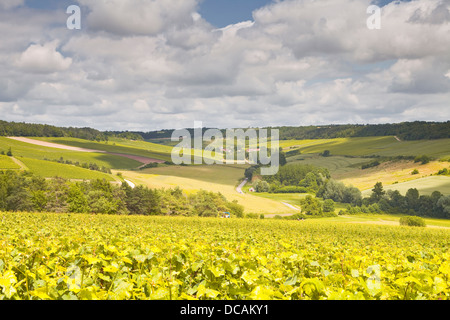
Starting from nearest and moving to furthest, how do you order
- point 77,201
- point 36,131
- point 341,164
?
1. point 77,201
2. point 36,131
3. point 341,164

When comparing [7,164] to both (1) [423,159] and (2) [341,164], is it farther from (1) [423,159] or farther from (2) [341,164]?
(1) [423,159]

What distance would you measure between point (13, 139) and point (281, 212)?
11457 cm

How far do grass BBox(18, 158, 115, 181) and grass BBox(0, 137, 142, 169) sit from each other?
16.6 meters

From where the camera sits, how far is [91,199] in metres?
81.6

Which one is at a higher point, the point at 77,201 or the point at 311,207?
the point at 77,201

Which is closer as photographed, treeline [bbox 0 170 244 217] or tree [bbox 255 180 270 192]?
treeline [bbox 0 170 244 217]

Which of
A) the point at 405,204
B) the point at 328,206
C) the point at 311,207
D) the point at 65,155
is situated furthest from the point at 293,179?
the point at 65,155

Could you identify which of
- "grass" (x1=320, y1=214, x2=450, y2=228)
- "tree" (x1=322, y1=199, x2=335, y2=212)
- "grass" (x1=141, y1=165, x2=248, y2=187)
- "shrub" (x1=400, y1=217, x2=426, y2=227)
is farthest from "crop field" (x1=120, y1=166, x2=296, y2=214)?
"shrub" (x1=400, y1=217, x2=426, y2=227)

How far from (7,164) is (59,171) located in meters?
14.5

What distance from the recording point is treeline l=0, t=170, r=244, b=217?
75938 millimetres

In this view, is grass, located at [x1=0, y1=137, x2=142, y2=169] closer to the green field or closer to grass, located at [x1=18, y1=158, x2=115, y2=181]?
grass, located at [x1=18, y1=158, x2=115, y2=181]

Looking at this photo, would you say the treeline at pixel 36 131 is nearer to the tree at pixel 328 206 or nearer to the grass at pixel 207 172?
the grass at pixel 207 172

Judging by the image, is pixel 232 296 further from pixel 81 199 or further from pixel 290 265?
pixel 81 199
